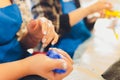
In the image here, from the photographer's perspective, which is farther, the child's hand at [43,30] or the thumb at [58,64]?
the child's hand at [43,30]

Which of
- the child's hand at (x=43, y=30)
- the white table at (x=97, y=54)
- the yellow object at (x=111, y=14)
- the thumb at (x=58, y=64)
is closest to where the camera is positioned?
the thumb at (x=58, y=64)

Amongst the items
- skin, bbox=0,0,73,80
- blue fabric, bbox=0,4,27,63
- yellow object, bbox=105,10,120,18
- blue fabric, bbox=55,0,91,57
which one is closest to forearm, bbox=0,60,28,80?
skin, bbox=0,0,73,80

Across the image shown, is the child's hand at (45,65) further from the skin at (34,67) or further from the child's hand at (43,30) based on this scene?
the child's hand at (43,30)

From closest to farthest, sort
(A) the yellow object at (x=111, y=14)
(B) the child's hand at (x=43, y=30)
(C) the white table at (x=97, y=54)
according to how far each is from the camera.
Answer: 1. (B) the child's hand at (x=43, y=30)
2. (C) the white table at (x=97, y=54)
3. (A) the yellow object at (x=111, y=14)

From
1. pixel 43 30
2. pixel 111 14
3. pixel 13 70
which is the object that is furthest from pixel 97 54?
pixel 13 70

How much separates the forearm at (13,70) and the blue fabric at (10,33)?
0.39 ft

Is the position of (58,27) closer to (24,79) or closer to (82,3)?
(82,3)

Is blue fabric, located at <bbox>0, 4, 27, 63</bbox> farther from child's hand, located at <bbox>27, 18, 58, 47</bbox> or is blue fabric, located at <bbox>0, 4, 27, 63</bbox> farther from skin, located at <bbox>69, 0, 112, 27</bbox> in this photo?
skin, located at <bbox>69, 0, 112, 27</bbox>

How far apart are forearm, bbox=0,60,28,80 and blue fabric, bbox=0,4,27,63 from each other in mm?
120

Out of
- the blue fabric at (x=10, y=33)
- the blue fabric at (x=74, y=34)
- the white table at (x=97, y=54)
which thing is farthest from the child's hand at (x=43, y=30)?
the blue fabric at (x=74, y=34)

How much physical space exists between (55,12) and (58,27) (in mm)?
83

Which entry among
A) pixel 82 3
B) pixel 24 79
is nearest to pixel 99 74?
pixel 24 79

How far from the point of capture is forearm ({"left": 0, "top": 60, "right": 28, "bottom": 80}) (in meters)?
0.78

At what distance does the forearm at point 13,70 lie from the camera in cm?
78
